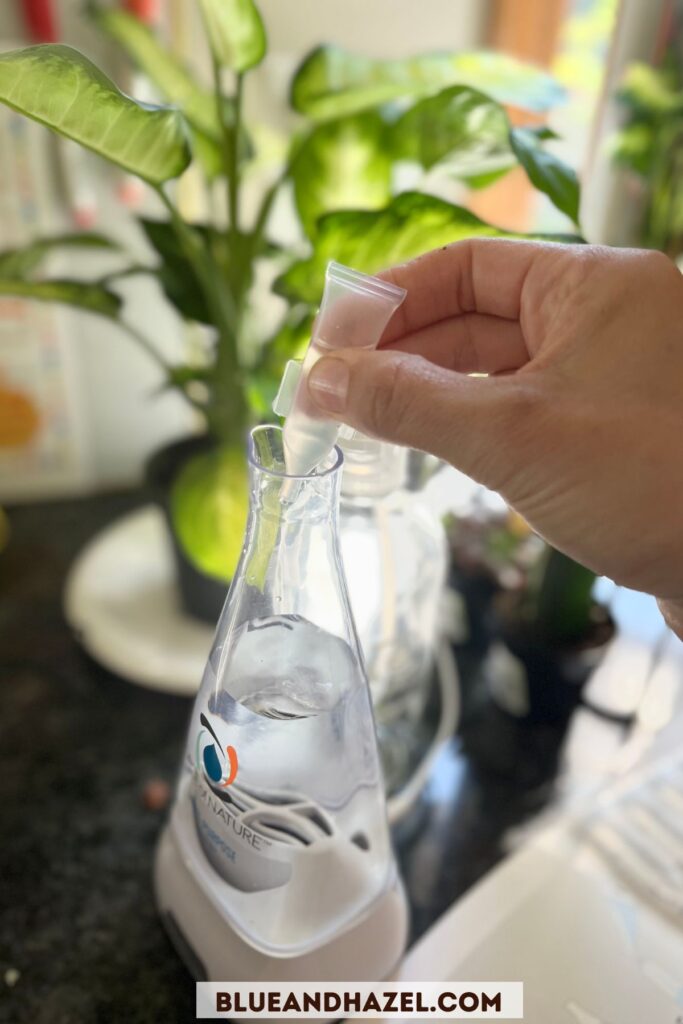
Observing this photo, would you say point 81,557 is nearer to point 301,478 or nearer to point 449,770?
point 449,770

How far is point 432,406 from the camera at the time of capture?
0.99 ft

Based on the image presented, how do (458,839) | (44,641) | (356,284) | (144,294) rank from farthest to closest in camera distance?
(144,294) < (44,641) < (458,839) < (356,284)

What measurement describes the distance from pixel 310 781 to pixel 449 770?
25cm

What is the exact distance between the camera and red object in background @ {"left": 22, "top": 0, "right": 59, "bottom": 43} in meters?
0.68

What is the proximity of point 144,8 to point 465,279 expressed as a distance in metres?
0.53

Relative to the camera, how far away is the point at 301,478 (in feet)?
1.04

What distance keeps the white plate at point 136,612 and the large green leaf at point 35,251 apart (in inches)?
8.7


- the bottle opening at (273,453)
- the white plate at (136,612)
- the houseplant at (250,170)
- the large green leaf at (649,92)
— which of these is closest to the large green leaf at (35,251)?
the houseplant at (250,170)

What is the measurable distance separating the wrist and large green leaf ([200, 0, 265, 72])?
36 cm

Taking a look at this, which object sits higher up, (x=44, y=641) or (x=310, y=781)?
(x=310, y=781)

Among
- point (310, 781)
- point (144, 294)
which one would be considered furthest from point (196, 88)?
point (310, 781)

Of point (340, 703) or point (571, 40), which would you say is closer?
point (340, 703)

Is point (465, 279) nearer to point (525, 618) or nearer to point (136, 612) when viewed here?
point (525, 618)

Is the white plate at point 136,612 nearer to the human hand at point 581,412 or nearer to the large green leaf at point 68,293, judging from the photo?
the large green leaf at point 68,293
